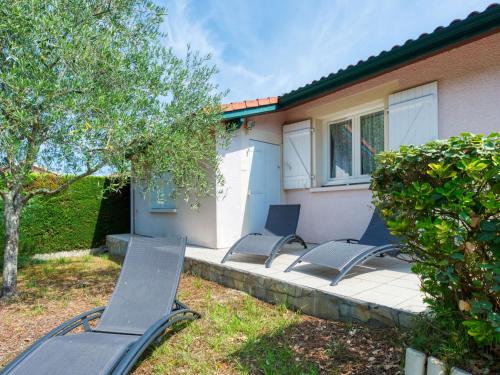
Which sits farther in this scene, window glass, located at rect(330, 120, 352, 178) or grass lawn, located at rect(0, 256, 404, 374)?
window glass, located at rect(330, 120, 352, 178)

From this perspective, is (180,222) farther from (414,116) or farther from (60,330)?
(414,116)

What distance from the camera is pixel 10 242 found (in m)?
5.61

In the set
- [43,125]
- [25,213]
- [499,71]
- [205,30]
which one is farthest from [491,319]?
[25,213]

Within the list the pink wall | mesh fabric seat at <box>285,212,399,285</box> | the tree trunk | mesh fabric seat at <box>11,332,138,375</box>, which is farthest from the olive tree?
the pink wall

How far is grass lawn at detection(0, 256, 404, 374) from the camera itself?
124 inches

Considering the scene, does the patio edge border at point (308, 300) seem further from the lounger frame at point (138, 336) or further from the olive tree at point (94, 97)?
the olive tree at point (94, 97)

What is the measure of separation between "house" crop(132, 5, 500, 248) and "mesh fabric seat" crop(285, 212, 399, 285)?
1.54 m

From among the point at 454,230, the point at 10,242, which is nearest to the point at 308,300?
the point at 454,230

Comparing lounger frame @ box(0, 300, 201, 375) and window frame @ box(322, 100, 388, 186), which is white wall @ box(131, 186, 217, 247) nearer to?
window frame @ box(322, 100, 388, 186)

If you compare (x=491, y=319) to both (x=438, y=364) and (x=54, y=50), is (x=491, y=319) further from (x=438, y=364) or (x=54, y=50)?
(x=54, y=50)

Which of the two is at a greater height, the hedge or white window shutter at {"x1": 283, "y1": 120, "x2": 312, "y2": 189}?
white window shutter at {"x1": 283, "y1": 120, "x2": 312, "y2": 189}

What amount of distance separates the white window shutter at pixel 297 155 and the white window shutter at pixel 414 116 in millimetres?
2130

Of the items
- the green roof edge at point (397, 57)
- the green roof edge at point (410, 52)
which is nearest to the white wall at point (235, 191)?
the green roof edge at point (397, 57)

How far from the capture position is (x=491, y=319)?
203cm
